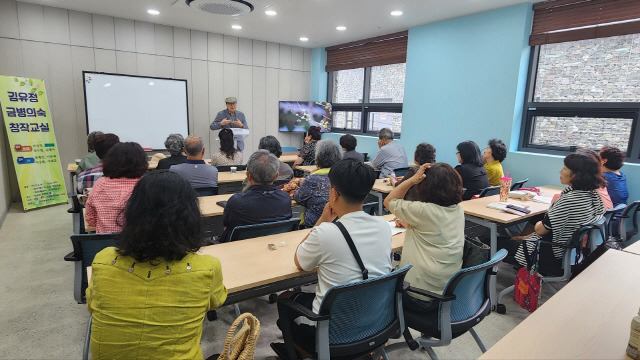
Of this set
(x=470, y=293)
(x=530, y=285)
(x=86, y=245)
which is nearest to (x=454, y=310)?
(x=470, y=293)

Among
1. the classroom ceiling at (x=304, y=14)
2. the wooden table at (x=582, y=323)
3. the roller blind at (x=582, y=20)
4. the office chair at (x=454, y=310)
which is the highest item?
the classroom ceiling at (x=304, y=14)

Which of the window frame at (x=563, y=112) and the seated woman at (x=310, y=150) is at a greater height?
the window frame at (x=563, y=112)

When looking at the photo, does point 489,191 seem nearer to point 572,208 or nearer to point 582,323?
point 572,208

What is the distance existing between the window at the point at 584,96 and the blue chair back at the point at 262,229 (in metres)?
4.08

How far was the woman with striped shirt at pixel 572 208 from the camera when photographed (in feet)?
8.30

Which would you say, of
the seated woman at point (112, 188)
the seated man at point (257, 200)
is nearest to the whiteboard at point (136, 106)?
the seated woman at point (112, 188)

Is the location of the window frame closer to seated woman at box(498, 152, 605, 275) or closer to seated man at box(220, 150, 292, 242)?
seated woman at box(498, 152, 605, 275)

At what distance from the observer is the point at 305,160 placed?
531cm

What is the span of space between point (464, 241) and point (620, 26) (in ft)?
12.6

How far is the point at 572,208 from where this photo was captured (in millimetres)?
2566

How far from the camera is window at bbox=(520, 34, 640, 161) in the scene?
4113 millimetres

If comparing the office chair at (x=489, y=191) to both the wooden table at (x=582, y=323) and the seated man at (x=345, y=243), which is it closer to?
the wooden table at (x=582, y=323)

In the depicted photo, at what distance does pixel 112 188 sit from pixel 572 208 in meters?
3.12

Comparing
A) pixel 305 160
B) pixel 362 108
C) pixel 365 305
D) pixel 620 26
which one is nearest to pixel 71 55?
pixel 305 160
